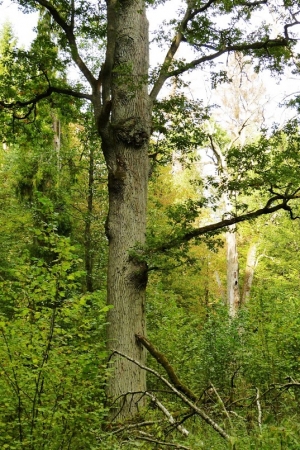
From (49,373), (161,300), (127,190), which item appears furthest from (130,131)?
(161,300)

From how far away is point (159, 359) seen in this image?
625 cm

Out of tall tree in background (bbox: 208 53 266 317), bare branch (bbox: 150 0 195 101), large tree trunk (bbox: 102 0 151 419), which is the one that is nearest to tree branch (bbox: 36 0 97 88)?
large tree trunk (bbox: 102 0 151 419)

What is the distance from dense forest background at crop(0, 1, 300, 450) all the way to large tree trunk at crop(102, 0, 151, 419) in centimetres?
26

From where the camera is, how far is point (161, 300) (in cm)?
1019

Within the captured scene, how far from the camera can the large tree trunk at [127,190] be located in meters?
6.05

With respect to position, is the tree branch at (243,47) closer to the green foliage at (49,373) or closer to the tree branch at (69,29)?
the tree branch at (69,29)

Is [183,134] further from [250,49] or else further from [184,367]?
[184,367]

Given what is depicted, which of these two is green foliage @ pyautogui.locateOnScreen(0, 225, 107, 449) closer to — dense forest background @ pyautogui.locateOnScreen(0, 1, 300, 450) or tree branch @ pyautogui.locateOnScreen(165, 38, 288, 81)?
dense forest background @ pyautogui.locateOnScreen(0, 1, 300, 450)

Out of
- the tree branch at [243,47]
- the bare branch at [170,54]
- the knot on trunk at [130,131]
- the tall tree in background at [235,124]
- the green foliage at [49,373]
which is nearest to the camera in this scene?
the green foliage at [49,373]

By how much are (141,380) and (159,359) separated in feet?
1.25

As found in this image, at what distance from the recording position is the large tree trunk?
6.05m

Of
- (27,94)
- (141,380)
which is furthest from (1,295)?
(27,94)

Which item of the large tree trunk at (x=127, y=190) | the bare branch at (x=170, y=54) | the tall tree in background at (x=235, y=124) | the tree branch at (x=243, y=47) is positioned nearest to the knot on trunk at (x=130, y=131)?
the large tree trunk at (x=127, y=190)

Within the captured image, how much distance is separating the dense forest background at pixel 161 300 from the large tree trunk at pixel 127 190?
0.26 meters
